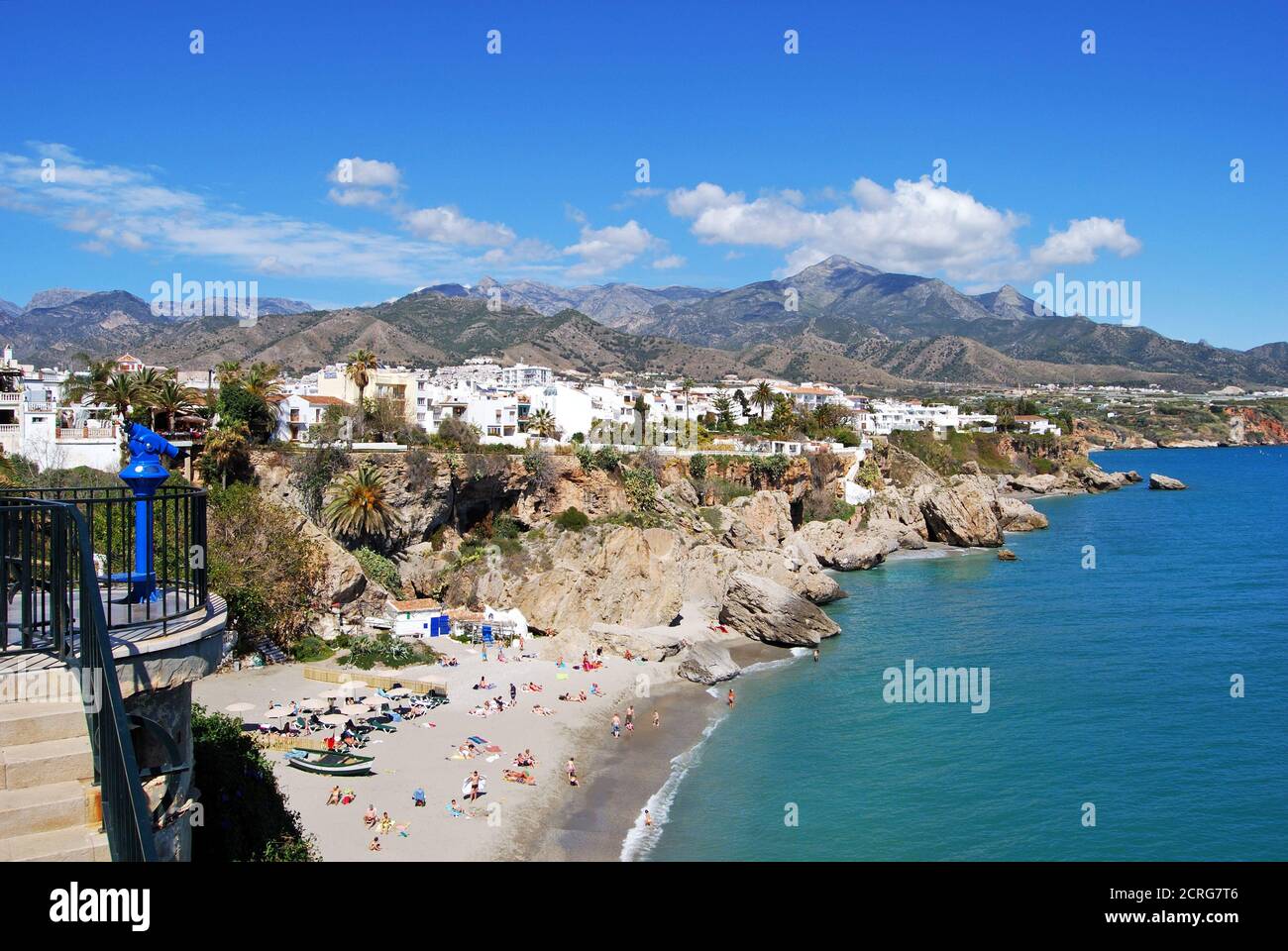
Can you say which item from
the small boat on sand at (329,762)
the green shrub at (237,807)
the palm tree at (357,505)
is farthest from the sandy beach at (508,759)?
the palm tree at (357,505)

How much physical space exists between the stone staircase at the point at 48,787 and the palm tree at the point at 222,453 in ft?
124

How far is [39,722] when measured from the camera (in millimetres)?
5168

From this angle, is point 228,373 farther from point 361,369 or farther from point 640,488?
point 640,488

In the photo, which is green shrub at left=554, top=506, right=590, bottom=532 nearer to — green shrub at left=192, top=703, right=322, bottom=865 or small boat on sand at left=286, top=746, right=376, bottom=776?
small boat on sand at left=286, top=746, right=376, bottom=776

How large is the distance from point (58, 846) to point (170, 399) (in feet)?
126

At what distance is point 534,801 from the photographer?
22.6 meters

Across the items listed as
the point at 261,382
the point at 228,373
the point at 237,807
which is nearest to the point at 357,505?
the point at 261,382

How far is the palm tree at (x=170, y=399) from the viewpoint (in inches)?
1515

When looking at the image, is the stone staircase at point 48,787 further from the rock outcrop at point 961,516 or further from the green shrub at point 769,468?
the rock outcrop at point 961,516

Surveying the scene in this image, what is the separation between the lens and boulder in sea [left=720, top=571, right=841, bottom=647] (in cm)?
3866

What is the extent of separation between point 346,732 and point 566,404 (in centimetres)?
4329

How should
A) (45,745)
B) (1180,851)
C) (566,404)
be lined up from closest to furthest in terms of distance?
(45,745) < (1180,851) < (566,404)
